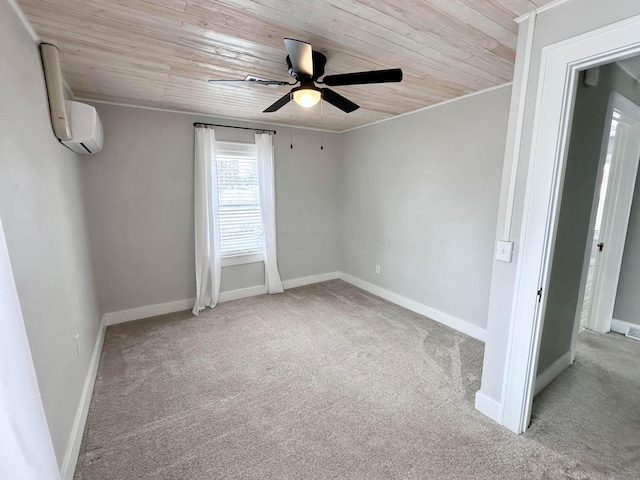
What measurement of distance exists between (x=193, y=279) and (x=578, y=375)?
404cm

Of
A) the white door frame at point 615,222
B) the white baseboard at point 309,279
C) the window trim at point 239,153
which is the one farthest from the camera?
the white baseboard at point 309,279

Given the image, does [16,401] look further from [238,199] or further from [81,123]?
[238,199]

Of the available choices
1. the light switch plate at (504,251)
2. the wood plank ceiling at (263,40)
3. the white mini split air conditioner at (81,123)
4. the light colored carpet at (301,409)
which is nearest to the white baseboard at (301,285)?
the light colored carpet at (301,409)

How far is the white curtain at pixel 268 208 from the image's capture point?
12.9 ft

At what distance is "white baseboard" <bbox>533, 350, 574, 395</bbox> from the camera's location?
2.24 metres

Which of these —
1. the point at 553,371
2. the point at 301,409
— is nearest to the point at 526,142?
the point at 553,371

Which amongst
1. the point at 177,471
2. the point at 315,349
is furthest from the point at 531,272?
the point at 177,471

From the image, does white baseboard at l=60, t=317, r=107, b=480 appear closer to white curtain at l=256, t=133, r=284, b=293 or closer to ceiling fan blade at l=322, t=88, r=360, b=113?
white curtain at l=256, t=133, r=284, b=293

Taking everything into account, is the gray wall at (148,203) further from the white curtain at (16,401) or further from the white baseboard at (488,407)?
the white baseboard at (488,407)

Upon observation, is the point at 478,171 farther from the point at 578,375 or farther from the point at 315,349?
the point at 315,349

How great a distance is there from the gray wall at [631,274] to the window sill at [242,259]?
4.20 metres

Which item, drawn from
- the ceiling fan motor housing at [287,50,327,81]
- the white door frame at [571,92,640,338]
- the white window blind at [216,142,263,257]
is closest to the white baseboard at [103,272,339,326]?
the white window blind at [216,142,263,257]

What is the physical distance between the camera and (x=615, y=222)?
9.82 ft

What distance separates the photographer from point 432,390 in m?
2.25
